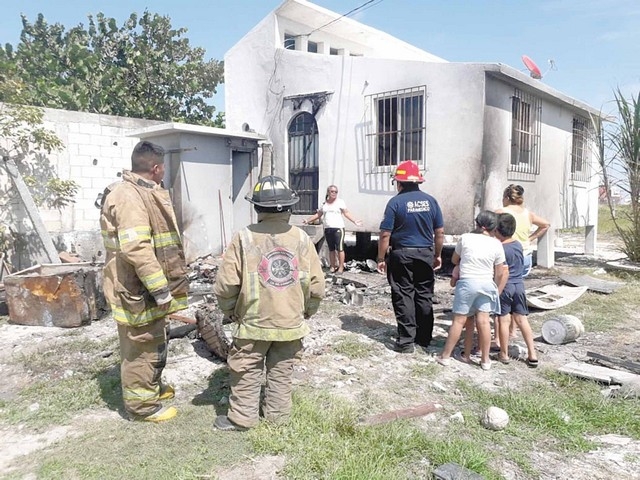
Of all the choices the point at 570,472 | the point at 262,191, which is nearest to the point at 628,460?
the point at 570,472

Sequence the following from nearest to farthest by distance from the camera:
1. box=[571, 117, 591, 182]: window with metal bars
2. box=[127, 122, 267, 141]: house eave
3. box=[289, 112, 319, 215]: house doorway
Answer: box=[127, 122, 267, 141]: house eave → box=[289, 112, 319, 215]: house doorway → box=[571, 117, 591, 182]: window with metal bars

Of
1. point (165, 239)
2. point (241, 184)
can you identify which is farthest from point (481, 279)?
point (241, 184)

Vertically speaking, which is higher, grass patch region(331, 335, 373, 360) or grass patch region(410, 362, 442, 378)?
grass patch region(331, 335, 373, 360)

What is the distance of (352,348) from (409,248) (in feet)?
3.84

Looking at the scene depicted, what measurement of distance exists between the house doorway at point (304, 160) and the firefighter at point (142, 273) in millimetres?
6972

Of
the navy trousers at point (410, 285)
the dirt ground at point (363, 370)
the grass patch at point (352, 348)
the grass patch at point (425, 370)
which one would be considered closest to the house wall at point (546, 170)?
the dirt ground at point (363, 370)

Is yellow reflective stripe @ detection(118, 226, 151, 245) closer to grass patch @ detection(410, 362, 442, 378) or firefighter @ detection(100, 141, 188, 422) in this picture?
firefighter @ detection(100, 141, 188, 422)

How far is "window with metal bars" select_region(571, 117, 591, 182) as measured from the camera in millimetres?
11594

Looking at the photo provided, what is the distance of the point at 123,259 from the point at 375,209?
263 inches

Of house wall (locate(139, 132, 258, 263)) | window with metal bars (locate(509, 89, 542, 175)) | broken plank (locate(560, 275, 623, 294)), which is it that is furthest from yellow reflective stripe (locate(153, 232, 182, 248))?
window with metal bars (locate(509, 89, 542, 175))

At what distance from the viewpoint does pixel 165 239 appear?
3.37 metres

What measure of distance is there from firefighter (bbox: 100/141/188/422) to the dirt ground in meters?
0.39

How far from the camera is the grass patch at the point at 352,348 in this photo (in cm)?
466

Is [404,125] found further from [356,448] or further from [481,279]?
[356,448]
